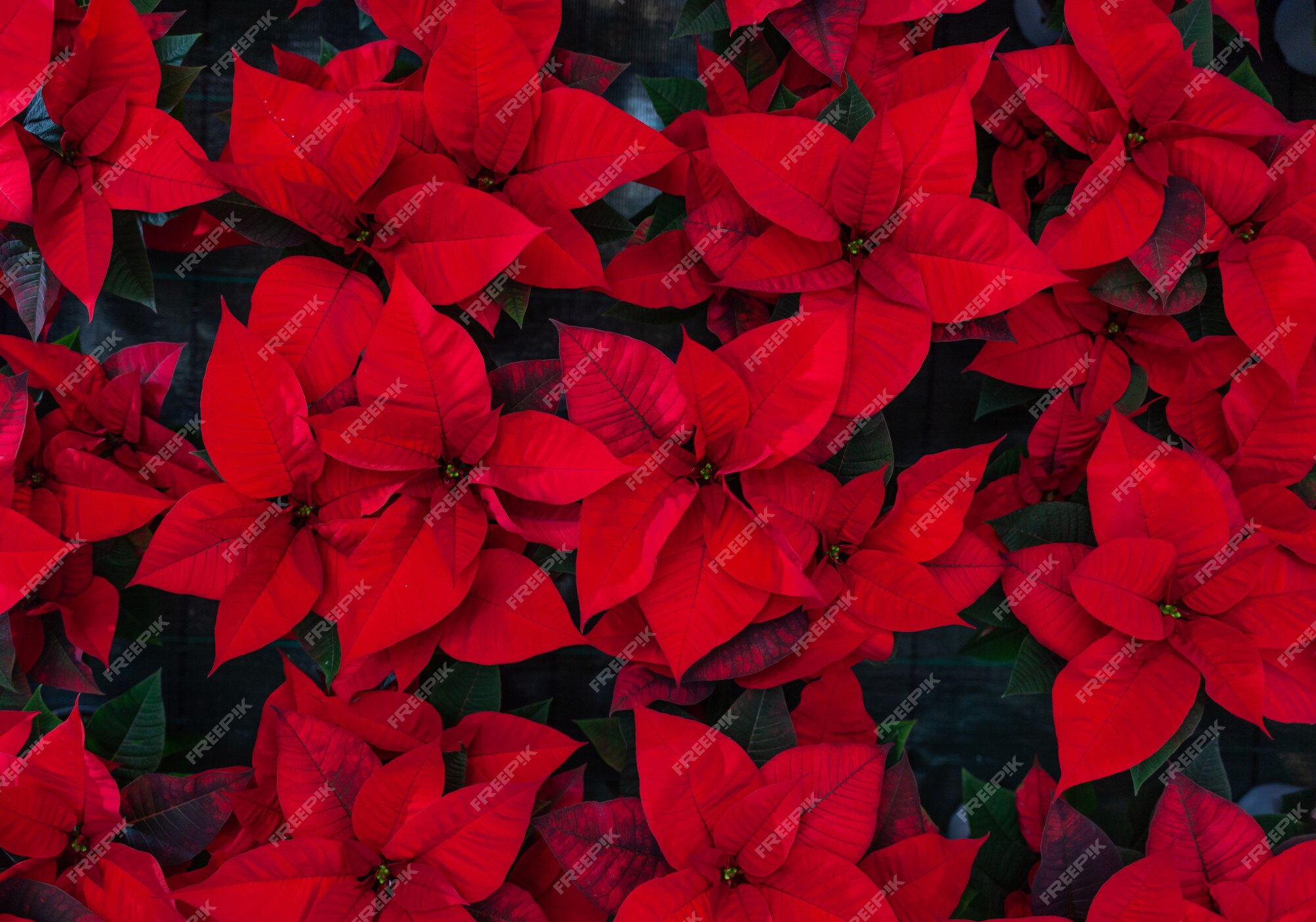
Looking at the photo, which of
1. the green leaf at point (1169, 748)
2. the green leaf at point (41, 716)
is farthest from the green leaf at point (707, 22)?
the green leaf at point (41, 716)

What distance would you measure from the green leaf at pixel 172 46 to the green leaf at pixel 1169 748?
1345mm

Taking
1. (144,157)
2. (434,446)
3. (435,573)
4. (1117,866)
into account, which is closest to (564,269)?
(434,446)

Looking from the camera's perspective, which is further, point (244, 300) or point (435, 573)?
point (244, 300)

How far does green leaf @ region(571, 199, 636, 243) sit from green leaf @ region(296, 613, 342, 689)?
1.75 ft

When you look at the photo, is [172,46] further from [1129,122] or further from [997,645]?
[997,645]

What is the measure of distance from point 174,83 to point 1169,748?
136 centimetres

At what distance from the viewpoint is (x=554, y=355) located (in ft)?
3.41

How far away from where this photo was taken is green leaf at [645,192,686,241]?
937mm

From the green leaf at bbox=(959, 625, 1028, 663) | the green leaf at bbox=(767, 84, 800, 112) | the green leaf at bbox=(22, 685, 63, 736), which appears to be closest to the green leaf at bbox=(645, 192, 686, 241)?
the green leaf at bbox=(767, 84, 800, 112)

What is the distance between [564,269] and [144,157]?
0.47 metres

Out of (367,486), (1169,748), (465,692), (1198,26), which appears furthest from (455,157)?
(1169,748)

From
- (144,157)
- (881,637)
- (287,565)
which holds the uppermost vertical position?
(144,157)

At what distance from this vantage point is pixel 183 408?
105cm

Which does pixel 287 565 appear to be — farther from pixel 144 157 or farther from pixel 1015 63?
pixel 1015 63
